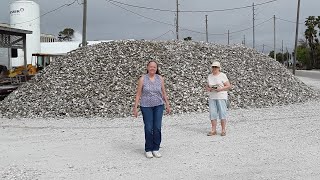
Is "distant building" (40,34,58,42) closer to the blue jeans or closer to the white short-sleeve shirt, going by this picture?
the white short-sleeve shirt

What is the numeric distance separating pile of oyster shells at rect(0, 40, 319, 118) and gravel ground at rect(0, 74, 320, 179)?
115cm

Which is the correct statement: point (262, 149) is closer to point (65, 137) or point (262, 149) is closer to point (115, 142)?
point (115, 142)

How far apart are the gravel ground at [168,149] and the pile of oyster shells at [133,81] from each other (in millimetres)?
1152

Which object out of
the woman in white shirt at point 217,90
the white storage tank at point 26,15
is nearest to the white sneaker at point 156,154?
the woman in white shirt at point 217,90

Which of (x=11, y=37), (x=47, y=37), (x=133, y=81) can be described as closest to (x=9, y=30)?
(x=11, y=37)

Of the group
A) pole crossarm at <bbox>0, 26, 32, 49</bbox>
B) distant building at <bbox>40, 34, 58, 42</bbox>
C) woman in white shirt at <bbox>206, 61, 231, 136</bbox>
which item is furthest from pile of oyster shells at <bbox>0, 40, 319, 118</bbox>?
distant building at <bbox>40, 34, 58, 42</bbox>

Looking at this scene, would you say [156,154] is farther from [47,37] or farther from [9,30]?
[47,37]

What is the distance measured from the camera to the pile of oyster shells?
12289mm

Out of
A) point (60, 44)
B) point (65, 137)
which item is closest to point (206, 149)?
point (65, 137)

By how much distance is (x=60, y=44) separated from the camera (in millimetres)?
41250

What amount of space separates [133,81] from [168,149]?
6347 mm

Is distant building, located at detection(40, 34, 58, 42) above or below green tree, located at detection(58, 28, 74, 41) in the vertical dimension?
below

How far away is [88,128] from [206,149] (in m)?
3.83

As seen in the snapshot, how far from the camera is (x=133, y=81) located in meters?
13.2
